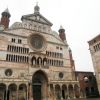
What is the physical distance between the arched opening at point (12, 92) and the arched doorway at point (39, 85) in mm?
4731

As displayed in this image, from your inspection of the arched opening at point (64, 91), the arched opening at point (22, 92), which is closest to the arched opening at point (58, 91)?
the arched opening at point (64, 91)

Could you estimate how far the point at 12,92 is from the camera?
28.6 meters

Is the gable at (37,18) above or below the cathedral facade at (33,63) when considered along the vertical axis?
above

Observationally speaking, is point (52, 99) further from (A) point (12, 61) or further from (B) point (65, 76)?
(A) point (12, 61)

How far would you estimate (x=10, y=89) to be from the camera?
28.5 m

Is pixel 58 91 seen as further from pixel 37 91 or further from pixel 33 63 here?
pixel 33 63

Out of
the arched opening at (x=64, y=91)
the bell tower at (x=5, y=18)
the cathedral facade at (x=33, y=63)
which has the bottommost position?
the arched opening at (x=64, y=91)

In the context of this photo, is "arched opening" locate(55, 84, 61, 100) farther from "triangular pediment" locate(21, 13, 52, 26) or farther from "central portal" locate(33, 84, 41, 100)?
"triangular pediment" locate(21, 13, 52, 26)

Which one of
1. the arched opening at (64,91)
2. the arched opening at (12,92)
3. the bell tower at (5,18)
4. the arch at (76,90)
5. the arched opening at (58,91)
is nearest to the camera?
the arched opening at (12,92)

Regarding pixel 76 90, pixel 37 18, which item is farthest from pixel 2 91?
pixel 37 18

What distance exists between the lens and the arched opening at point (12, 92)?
28.0 meters

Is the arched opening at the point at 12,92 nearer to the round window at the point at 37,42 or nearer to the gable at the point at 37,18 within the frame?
the round window at the point at 37,42

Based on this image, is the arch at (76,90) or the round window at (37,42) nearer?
the round window at (37,42)

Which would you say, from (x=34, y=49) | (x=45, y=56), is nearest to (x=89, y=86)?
(x=45, y=56)
